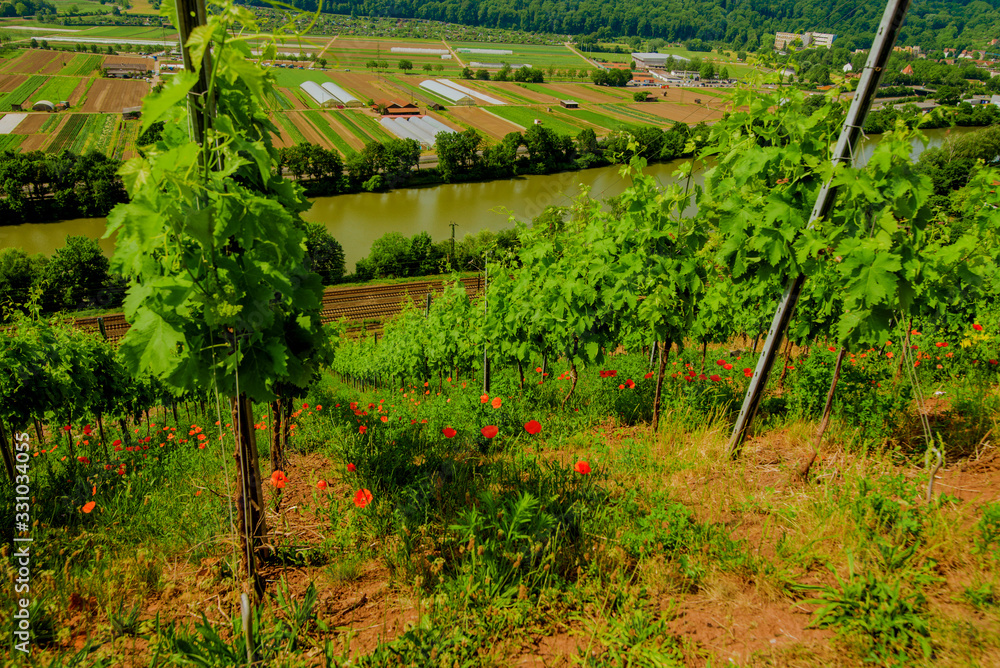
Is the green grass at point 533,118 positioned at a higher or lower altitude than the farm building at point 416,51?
lower

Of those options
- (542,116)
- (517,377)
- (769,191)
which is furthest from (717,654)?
(542,116)

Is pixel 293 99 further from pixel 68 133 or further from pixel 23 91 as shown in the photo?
pixel 23 91

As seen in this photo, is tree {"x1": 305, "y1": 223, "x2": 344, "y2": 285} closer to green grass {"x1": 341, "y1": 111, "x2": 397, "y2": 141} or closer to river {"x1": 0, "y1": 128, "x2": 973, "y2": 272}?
river {"x1": 0, "y1": 128, "x2": 973, "y2": 272}

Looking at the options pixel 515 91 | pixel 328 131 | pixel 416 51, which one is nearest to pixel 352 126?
pixel 328 131

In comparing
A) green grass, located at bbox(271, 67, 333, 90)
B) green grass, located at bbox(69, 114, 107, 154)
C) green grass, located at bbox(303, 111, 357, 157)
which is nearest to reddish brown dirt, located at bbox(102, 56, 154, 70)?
green grass, located at bbox(271, 67, 333, 90)

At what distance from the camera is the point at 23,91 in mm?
55312

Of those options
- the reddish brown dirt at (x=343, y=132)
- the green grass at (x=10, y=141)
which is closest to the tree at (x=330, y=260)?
the reddish brown dirt at (x=343, y=132)

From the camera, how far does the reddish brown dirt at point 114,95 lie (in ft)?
170

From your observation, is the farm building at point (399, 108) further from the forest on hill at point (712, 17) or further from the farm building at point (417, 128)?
the forest on hill at point (712, 17)

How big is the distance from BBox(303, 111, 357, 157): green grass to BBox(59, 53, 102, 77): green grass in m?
31.9

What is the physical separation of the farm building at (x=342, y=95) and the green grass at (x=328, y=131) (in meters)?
4.32

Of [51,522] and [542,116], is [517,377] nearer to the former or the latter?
[51,522]

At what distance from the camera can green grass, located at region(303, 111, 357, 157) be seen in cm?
4527

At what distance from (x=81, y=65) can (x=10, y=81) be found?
38.6 feet
